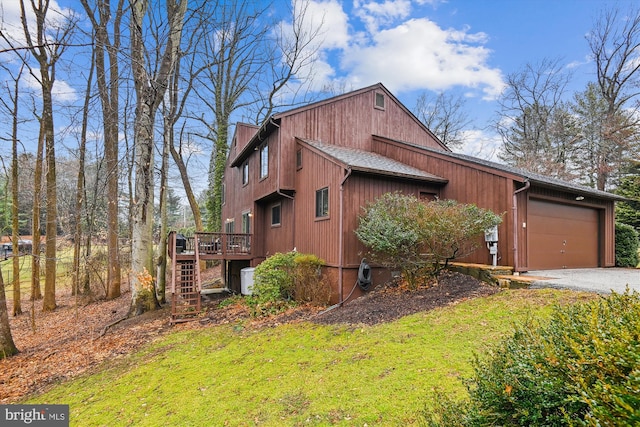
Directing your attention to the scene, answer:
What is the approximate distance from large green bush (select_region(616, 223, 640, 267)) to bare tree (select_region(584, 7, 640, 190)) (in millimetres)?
9293

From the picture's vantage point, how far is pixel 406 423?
10.0 feet

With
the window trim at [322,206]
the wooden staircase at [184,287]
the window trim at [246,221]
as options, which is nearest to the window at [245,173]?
the window trim at [246,221]

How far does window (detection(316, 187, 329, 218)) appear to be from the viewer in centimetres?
939

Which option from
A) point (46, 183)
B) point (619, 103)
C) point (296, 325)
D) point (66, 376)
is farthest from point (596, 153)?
point (46, 183)

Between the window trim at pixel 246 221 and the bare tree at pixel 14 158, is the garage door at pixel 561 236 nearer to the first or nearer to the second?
the window trim at pixel 246 221

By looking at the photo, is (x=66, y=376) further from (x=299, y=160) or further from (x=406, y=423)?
(x=299, y=160)

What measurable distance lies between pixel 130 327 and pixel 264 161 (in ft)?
23.8

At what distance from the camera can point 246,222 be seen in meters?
14.9

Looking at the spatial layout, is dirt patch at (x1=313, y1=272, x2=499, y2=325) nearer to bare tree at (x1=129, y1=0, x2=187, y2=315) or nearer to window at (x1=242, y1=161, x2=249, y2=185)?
bare tree at (x1=129, y1=0, x2=187, y2=315)

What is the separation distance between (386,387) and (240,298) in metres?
8.24

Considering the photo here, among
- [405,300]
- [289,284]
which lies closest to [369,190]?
[405,300]

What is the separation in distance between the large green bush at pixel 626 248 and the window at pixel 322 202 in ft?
36.0

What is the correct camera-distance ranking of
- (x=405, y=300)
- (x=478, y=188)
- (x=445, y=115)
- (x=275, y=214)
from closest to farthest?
(x=405, y=300) → (x=478, y=188) → (x=275, y=214) → (x=445, y=115)

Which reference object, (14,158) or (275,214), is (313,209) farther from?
(14,158)
